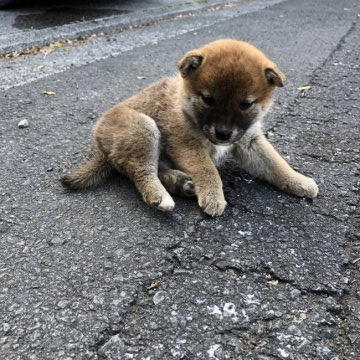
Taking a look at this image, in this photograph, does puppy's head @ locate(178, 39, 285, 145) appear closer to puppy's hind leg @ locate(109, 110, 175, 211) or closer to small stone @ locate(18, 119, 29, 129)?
puppy's hind leg @ locate(109, 110, 175, 211)

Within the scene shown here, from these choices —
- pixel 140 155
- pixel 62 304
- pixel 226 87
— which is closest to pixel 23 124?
pixel 140 155

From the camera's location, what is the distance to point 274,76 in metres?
2.70

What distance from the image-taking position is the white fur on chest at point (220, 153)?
111 inches

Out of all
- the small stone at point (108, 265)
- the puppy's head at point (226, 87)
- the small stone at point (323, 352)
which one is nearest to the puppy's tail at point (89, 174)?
the puppy's head at point (226, 87)

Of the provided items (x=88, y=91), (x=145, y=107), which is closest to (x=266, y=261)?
(x=145, y=107)

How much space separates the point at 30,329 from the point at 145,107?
1.62 m

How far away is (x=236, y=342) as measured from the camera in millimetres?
1672

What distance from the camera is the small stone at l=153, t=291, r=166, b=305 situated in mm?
1851

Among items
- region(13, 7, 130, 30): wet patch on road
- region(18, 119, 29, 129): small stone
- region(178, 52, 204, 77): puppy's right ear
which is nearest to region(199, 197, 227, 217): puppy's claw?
region(178, 52, 204, 77): puppy's right ear

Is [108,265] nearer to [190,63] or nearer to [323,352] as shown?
[323,352]

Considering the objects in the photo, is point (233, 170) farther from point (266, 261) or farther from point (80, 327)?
point (80, 327)

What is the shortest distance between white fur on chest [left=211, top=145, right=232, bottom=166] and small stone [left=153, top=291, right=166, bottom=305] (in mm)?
1149

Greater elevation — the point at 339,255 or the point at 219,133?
the point at 219,133

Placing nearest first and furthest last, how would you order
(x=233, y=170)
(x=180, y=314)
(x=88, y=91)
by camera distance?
(x=180, y=314), (x=233, y=170), (x=88, y=91)
